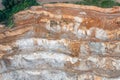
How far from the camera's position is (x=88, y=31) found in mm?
17781

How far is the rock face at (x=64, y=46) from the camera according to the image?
57.0 ft

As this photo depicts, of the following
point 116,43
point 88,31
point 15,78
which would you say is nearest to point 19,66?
point 15,78

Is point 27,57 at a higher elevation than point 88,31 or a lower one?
lower

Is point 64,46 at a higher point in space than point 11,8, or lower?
lower

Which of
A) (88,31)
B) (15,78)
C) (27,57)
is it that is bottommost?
(15,78)

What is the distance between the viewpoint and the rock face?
17.4 meters

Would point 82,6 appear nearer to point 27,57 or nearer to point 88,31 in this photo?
point 88,31

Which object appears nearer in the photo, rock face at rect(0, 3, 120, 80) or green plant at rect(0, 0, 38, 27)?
rock face at rect(0, 3, 120, 80)

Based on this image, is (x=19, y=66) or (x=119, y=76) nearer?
(x=119, y=76)

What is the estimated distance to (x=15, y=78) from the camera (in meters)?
18.0

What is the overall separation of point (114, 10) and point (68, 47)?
10.3 ft

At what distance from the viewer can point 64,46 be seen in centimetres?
1773

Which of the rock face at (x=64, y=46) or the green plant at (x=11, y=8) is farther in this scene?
the green plant at (x=11, y=8)

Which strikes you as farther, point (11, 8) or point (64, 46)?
point (11, 8)
